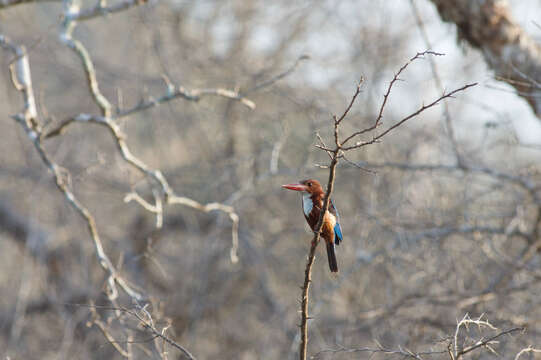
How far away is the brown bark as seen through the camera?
14.1 ft

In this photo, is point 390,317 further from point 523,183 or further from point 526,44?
point 526,44

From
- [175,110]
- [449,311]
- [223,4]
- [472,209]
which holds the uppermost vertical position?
[223,4]

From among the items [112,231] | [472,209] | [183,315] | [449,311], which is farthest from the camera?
[112,231]

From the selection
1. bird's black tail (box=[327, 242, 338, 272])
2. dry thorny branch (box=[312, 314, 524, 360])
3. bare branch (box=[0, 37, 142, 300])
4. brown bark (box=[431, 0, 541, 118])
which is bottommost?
dry thorny branch (box=[312, 314, 524, 360])

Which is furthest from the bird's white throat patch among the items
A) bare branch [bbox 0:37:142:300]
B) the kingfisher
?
bare branch [bbox 0:37:142:300]

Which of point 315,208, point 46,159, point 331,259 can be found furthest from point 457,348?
point 46,159

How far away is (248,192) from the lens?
5.43 m

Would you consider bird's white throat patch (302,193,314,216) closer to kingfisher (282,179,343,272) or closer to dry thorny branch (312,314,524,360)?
kingfisher (282,179,343,272)

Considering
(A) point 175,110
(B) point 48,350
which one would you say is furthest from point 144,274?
Answer: (A) point 175,110

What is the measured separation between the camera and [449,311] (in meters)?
4.54

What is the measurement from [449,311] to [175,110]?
408cm

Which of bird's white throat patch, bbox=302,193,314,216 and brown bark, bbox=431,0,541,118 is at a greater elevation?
brown bark, bbox=431,0,541,118

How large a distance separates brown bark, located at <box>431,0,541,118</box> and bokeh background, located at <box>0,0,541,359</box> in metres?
0.19

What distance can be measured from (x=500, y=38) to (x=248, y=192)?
247 cm
